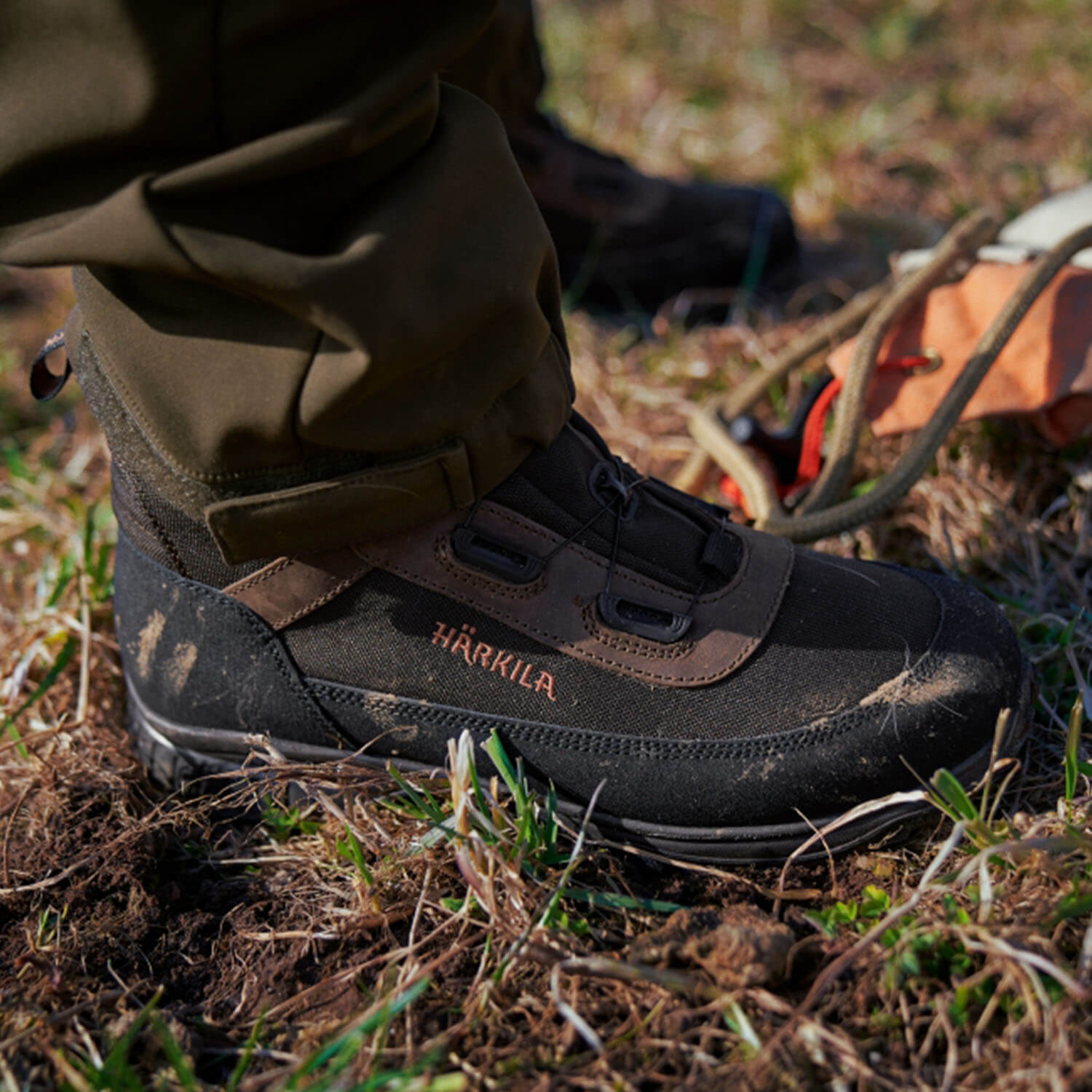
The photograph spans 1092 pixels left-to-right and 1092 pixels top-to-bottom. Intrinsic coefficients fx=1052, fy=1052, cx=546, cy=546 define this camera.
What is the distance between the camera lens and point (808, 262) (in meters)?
2.80

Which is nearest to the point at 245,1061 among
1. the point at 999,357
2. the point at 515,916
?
the point at 515,916

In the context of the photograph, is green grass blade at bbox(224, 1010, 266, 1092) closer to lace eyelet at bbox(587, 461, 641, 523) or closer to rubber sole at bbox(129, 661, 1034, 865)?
rubber sole at bbox(129, 661, 1034, 865)

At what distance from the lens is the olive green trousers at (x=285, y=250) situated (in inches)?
36.9

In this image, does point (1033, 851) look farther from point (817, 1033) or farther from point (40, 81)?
point (40, 81)

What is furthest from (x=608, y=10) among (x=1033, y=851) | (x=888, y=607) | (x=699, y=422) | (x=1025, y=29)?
(x=1033, y=851)

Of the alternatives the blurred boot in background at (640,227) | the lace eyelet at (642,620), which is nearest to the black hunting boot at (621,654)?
the lace eyelet at (642,620)

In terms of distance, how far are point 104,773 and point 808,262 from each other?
2.17 m

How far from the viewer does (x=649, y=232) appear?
8.42ft

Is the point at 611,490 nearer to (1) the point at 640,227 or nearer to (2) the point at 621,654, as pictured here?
(2) the point at 621,654

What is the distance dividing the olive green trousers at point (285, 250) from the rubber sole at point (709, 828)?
0.31 meters

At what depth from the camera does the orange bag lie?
1.73m
